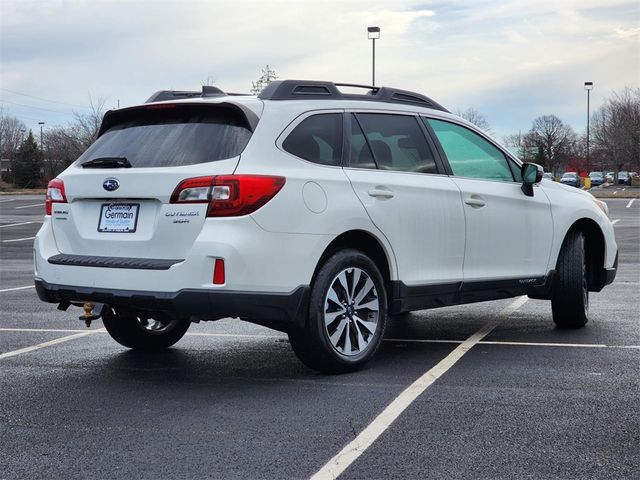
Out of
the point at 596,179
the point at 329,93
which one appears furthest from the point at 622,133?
the point at 329,93

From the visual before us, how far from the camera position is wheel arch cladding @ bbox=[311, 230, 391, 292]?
599 centimetres

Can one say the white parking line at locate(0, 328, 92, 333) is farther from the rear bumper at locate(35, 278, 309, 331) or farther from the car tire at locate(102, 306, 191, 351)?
the rear bumper at locate(35, 278, 309, 331)

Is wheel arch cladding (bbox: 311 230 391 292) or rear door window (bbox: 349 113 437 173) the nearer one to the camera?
wheel arch cladding (bbox: 311 230 391 292)

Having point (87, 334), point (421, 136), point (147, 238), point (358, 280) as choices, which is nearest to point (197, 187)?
point (147, 238)

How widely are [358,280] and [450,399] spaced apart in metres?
1.14

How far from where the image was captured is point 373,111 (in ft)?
22.1

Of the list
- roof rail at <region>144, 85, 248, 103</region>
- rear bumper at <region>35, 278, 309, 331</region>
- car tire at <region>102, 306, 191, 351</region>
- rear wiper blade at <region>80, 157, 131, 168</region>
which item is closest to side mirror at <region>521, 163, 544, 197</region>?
roof rail at <region>144, 85, 248, 103</region>

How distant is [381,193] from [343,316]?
882 mm

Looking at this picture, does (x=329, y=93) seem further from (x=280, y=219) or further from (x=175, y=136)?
(x=280, y=219)

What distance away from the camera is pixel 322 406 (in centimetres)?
523

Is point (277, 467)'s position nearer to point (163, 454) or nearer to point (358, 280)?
point (163, 454)

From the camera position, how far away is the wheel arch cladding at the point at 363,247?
19.6ft

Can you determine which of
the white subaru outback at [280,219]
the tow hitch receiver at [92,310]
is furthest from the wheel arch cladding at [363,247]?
the tow hitch receiver at [92,310]

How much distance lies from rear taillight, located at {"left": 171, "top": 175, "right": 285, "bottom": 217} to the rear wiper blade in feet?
1.88
